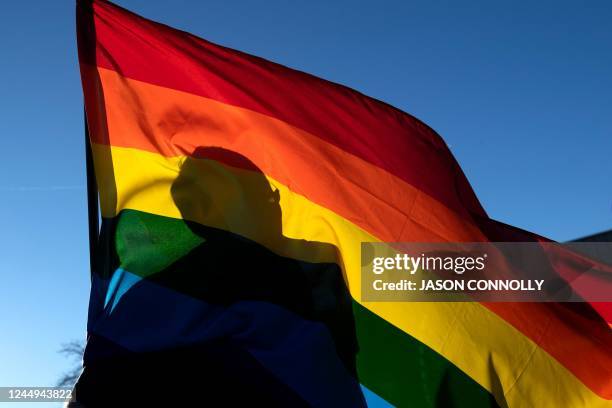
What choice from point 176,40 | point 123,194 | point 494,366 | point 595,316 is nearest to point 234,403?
point 123,194

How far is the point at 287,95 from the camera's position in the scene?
598cm

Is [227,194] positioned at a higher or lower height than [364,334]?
higher

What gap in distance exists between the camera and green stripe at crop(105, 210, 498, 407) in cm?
488

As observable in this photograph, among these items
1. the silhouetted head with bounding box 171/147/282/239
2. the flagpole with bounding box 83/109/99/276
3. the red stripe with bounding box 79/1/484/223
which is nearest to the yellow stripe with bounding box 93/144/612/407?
the silhouetted head with bounding box 171/147/282/239

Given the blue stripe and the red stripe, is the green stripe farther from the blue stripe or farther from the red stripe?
the red stripe

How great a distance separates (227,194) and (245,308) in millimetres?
824

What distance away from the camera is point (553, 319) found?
612 centimetres

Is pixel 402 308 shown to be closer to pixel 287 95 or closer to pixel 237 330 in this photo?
pixel 237 330

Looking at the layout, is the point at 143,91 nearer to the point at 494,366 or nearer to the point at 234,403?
the point at 234,403

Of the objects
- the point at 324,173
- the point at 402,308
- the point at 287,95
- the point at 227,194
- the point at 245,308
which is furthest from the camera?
the point at 287,95

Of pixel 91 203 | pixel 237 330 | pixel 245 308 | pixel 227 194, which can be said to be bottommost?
pixel 237 330

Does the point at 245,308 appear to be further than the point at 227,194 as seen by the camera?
No

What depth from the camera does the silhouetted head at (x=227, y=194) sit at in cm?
527

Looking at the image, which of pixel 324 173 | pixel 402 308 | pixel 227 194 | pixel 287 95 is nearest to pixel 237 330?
pixel 227 194
